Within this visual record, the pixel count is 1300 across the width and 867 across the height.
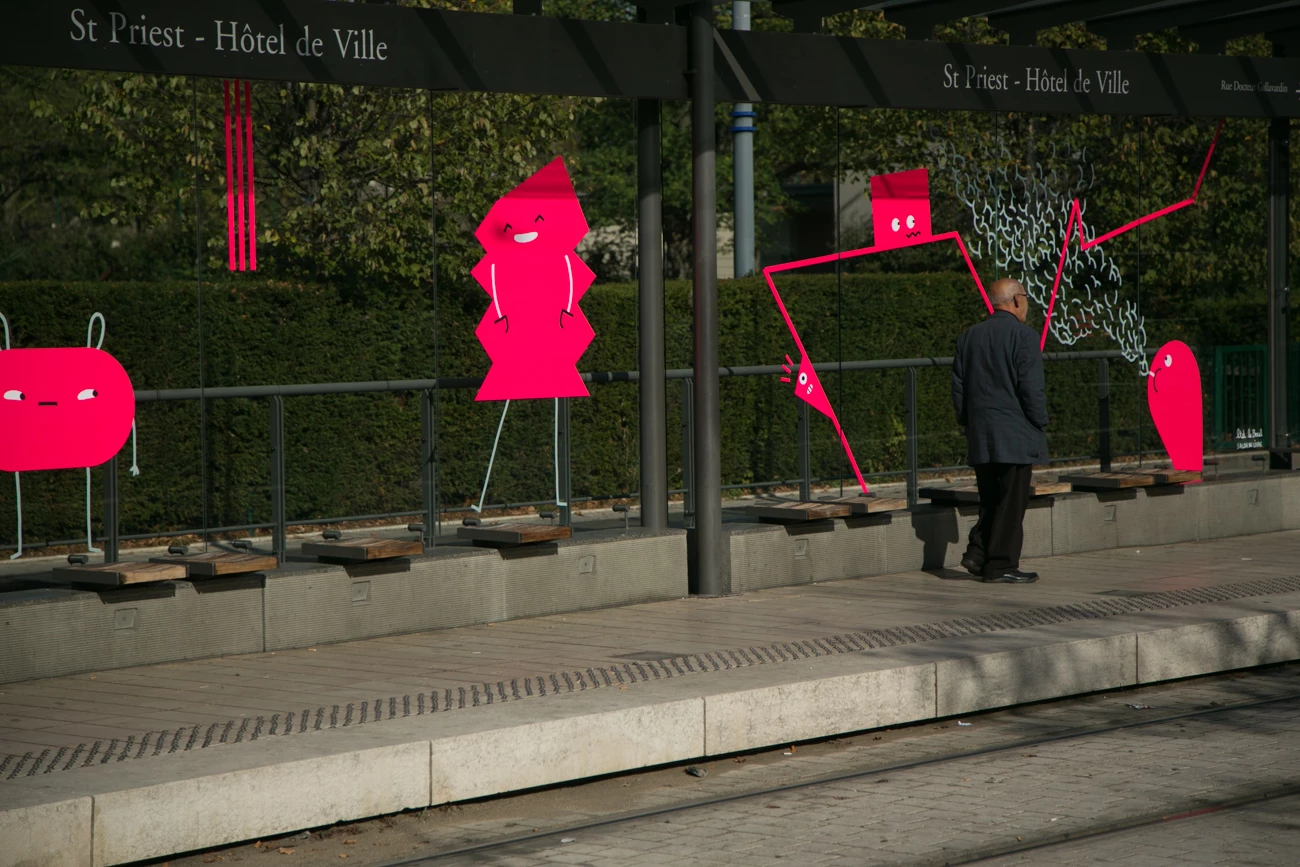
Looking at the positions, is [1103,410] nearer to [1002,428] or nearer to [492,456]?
[1002,428]

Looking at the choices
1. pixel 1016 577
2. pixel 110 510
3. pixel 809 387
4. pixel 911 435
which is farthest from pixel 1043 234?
pixel 110 510

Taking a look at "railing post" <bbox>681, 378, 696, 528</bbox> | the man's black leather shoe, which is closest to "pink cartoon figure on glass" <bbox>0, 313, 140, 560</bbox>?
"railing post" <bbox>681, 378, 696, 528</bbox>

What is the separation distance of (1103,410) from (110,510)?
7025 millimetres

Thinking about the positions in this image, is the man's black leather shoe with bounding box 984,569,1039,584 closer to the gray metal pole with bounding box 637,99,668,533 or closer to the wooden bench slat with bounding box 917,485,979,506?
the wooden bench slat with bounding box 917,485,979,506

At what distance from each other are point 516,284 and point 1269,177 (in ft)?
21.4

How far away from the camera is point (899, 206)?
11938 millimetres

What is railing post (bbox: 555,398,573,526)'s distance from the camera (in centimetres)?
1043

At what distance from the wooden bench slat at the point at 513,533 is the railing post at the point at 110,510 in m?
1.93

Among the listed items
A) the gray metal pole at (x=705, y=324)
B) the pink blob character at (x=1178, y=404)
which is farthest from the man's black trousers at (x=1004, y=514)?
the pink blob character at (x=1178, y=404)

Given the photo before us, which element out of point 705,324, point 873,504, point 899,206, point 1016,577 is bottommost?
point 1016,577

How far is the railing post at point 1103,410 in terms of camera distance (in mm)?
12914

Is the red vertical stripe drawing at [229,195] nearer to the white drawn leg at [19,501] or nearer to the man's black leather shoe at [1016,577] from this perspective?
the white drawn leg at [19,501]

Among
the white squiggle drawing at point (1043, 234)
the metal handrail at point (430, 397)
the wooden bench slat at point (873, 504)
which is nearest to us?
the metal handrail at point (430, 397)

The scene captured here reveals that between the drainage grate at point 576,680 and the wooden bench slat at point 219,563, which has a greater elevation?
the wooden bench slat at point 219,563
